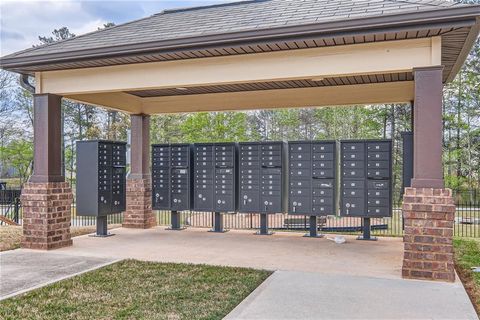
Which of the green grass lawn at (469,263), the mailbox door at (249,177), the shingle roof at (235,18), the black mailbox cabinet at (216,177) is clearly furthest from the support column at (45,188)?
the green grass lawn at (469,263)

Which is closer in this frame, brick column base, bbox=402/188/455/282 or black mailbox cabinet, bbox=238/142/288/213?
brick column base, bbox=402/188/455/282

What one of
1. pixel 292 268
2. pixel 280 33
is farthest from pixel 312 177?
pixel 280 33

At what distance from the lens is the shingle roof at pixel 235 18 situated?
192 inches

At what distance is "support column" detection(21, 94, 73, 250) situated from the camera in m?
6.57

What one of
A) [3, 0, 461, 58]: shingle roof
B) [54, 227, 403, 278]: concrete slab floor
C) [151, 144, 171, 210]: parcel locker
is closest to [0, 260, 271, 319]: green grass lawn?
[54, 227, 403, 278]: concrete slab floor

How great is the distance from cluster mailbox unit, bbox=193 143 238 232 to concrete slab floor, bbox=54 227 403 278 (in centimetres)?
58

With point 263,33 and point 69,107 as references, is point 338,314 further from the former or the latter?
point 69,107

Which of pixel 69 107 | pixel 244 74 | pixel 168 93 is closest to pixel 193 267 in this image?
pixel 244 74

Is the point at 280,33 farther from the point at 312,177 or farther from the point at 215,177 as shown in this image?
the point at 215,177

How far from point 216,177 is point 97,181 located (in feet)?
7.19

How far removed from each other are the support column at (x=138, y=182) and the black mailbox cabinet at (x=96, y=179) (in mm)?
891

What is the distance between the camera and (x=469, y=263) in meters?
5.83

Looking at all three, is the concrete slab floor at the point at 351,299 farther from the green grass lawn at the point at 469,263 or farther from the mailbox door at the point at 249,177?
the mailbox door at the point at 249,177

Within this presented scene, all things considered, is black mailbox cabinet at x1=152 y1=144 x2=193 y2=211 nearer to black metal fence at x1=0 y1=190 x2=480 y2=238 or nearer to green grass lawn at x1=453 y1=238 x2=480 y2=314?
black metal fence at x1=0 y1=190 x2=480 y2=238
